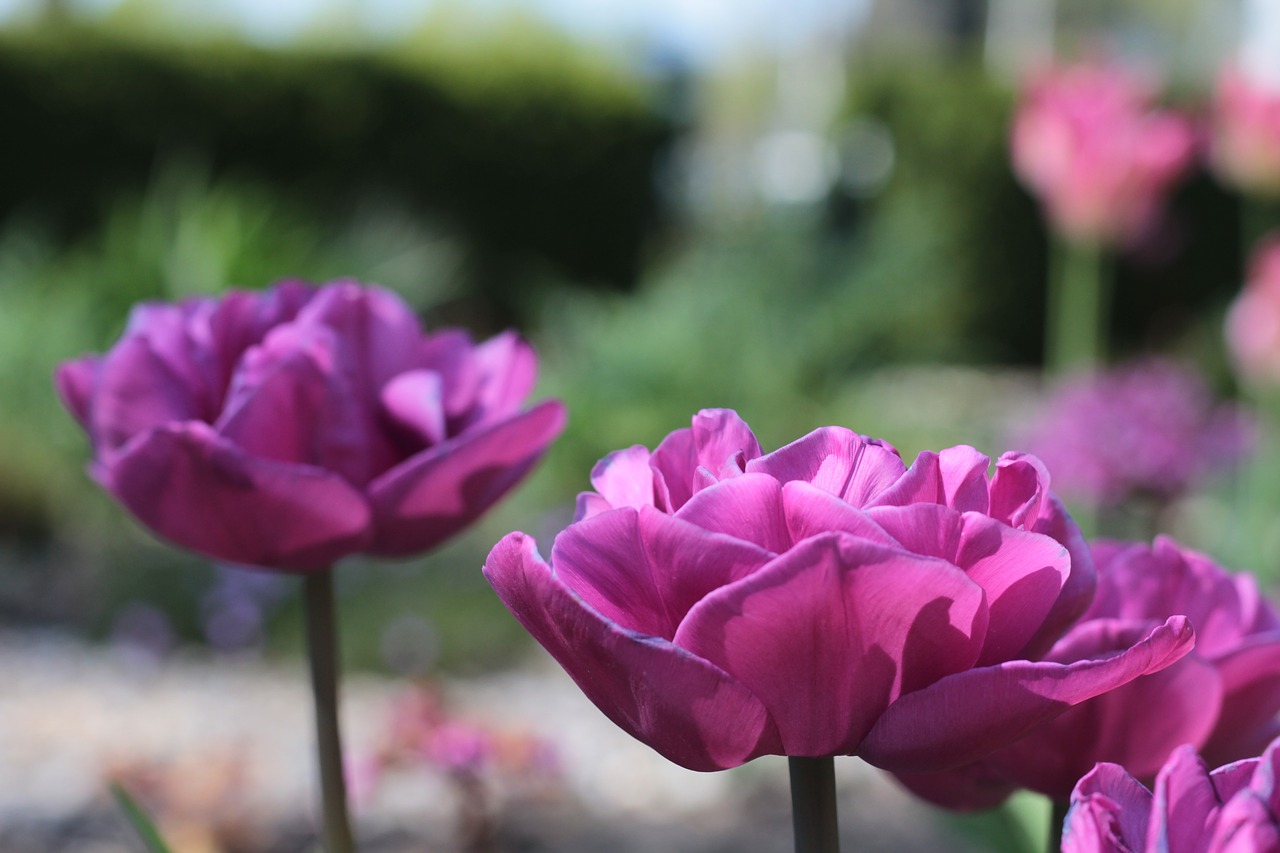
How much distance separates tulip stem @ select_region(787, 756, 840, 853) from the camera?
13.6 inches

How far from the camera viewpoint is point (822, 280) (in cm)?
533

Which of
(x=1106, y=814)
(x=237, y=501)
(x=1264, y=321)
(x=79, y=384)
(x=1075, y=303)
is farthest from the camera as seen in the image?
(x=1075, y=303)

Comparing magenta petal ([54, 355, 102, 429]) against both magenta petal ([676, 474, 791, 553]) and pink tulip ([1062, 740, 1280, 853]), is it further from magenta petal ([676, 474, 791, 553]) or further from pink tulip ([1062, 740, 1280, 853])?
pink tulip ([1062, 740, 1280, 853])

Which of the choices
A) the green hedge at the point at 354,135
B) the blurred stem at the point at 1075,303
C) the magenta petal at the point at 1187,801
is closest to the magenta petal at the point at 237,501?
the magenta petal at the point at 1187,801

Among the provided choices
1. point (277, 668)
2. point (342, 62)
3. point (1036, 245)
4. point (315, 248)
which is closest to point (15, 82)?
point (342, 62)

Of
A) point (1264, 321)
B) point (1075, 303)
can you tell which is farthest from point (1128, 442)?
point (1075, 303)

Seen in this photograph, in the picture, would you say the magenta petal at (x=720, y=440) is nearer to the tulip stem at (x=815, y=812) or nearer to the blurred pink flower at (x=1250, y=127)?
the tulip stem at (x=815, y=812)

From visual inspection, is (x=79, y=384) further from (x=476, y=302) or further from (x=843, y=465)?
(x=476, y=302)

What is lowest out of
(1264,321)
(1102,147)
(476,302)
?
(476,302)

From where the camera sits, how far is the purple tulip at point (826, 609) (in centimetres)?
33

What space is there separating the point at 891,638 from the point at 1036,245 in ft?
33.0

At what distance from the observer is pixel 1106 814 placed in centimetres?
30

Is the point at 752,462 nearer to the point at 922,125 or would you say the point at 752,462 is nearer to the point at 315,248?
the point at 315,248

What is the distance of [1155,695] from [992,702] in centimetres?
12
